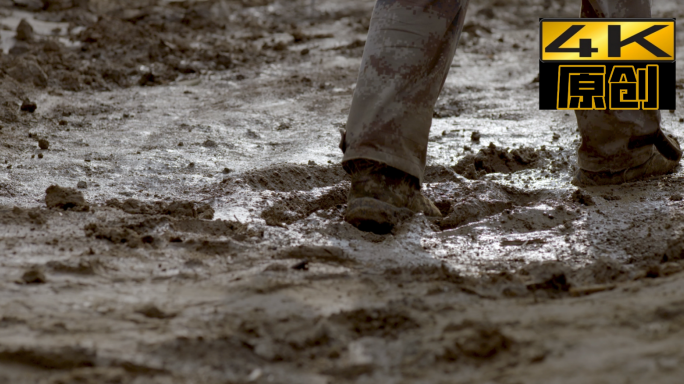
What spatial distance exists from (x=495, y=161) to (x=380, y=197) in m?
0.93

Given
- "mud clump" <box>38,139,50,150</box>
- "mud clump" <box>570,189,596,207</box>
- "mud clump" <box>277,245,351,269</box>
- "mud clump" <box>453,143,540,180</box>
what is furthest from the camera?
"mud clump" <box>38,139,50,150</box>

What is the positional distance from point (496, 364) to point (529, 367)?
61 millimetres

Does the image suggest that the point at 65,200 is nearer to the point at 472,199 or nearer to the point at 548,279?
the point at 472,199

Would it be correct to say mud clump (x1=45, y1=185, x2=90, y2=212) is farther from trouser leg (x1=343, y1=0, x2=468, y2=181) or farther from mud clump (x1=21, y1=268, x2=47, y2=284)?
trouser leg (x1=343, y1=0, x2=468, y2=181)

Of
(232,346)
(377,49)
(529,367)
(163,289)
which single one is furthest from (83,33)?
(529,367)

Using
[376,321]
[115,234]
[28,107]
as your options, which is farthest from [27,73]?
[376,321]

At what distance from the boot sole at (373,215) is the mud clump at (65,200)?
86 centimetres

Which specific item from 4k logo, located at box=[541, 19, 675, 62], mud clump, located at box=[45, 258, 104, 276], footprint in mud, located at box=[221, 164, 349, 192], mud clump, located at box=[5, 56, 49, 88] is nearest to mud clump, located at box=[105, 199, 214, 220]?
footprint in mud, located at box=[221, 164, 349, 192]

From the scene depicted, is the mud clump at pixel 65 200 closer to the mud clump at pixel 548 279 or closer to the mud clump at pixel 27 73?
the mud clump at pixel 548 279

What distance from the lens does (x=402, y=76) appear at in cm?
221

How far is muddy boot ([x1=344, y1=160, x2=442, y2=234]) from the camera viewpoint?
7.24ft

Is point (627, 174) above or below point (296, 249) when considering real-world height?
above

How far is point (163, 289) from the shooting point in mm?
1650

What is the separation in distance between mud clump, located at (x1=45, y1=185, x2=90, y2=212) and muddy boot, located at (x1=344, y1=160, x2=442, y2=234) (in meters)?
0.86
